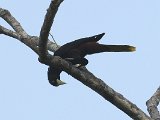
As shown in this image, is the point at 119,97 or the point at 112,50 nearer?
the point at 119,97

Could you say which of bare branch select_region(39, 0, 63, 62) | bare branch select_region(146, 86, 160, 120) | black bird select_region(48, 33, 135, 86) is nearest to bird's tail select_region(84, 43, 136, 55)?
black bird select_region(48, 33, 135, 86)

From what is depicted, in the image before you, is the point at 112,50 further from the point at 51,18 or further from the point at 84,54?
the point at 51,18

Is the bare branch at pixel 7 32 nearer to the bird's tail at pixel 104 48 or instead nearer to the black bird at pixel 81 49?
the black bird at pixel 81 49

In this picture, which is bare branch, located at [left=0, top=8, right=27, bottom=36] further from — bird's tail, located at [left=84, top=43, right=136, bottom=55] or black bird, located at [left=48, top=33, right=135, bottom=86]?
bird's tail, located at [left=84, top=43, right=136, bottom=55]

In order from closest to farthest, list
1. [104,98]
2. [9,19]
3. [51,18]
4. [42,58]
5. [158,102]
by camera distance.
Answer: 1. [51,18]
2. [42,58]
3. [104,98]
4. [158,102]
5. [9,19]

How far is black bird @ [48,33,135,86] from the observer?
5414 mm

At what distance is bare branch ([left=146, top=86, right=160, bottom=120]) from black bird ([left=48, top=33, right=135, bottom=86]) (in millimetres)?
529

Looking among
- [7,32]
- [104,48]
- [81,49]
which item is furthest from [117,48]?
[7,32]

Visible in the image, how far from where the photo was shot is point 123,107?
4.96 m

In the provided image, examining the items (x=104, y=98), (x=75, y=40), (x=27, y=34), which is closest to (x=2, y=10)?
(x=27, y=34)

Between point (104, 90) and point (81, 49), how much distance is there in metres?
0.73

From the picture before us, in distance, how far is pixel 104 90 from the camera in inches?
198

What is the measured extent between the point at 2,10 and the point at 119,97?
1.75 m

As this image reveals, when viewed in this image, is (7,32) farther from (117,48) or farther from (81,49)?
(117,48)
